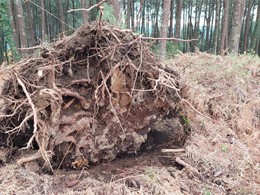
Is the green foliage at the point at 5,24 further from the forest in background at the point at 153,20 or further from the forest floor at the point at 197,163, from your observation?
the forest floor at the point at 197,163

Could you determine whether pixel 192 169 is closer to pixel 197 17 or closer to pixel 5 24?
pixel 5 24

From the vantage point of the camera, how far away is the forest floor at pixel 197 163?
8.71ft

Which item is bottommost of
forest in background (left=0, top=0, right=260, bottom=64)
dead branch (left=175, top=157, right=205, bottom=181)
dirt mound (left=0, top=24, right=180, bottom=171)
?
dead branch (left=175, top=157, right=205, bottom=181)

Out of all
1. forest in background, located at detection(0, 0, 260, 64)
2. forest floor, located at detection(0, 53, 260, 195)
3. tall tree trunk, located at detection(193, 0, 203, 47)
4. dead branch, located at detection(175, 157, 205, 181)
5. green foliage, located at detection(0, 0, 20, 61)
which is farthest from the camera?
tall tree trunk, located at detection(193, 0, 203, 47)

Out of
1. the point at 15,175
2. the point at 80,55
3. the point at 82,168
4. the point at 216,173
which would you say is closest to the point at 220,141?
the point at 216,173

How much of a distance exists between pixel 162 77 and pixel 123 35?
0.71m

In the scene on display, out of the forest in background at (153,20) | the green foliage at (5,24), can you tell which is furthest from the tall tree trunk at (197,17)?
the green foliage at (5,24)

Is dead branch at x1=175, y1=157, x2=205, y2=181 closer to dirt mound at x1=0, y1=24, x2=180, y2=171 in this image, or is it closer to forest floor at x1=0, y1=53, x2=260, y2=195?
forest floor at x1=0, y1=53, x2=260, y2=195

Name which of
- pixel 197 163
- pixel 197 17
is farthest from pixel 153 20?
pixel 197 163

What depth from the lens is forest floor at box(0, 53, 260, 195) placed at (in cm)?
266

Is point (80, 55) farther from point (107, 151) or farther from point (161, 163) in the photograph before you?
point (161, 163)

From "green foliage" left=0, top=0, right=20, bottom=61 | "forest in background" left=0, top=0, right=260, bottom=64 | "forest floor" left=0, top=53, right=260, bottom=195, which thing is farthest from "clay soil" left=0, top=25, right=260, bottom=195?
"green foliage" left=0, top=0, right=20, bottom=61

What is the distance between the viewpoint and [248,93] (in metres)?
4.56

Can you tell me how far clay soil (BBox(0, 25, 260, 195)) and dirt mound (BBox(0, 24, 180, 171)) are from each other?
0.06ft
